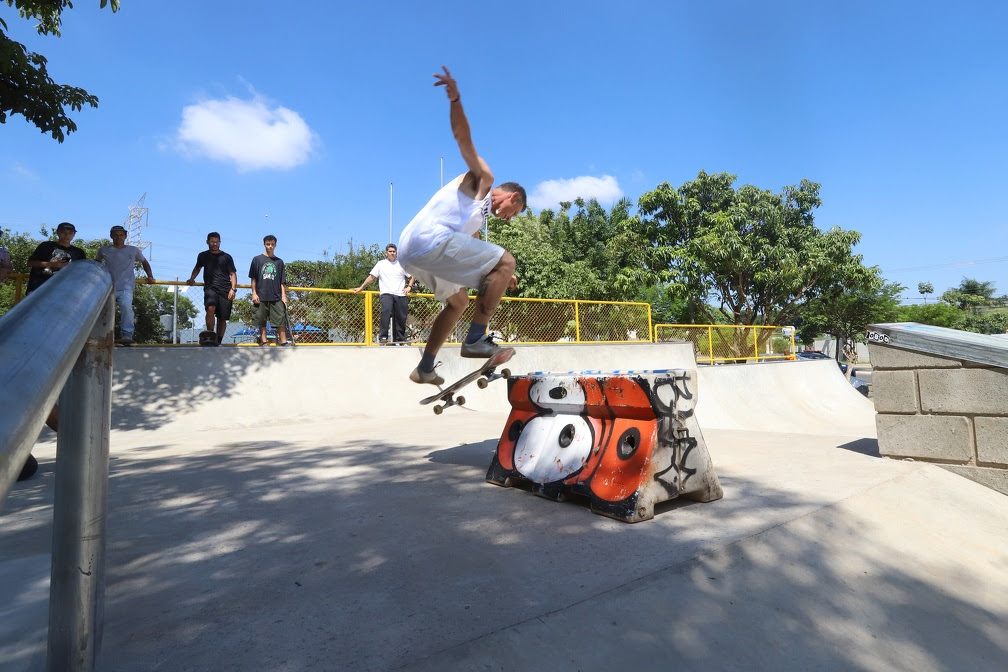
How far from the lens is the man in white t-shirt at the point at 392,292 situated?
1000 centimetres

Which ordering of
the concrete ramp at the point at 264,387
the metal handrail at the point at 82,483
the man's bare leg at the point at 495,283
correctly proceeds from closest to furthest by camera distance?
the metal handrail at the point at 82,483 → the man's bare leg at the point at 495,283 → the concrete ramp at the point at 264,387

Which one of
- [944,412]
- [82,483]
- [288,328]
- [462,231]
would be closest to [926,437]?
[944,412]

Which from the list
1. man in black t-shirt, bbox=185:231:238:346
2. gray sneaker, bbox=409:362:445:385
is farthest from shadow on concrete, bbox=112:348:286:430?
gray sneaker, bbox=409:362:445:385

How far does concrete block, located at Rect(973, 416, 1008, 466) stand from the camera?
390cm

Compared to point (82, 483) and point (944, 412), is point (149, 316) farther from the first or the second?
point (944, 412)

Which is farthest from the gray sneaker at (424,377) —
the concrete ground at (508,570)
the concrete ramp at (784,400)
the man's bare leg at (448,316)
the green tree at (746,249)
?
the green tree at (746,249)

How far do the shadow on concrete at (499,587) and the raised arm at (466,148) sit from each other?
183 centimetres

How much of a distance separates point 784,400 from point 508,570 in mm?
15982

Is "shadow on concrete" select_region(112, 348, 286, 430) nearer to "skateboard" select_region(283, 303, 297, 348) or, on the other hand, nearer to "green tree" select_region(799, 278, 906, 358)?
"skateboard" select_region(283, 303, 297, 348)

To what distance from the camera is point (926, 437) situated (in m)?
4.31

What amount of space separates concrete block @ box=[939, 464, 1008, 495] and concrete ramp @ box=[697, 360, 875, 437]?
28.3ft

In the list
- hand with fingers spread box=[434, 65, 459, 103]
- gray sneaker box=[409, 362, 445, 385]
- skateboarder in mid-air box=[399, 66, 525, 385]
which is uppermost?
hand with fingers spread box=[434, 65, 459, 103]

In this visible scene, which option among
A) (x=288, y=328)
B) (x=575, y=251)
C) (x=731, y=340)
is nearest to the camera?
(x=288, y=328)

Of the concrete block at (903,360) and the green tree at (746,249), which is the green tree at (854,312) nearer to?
the green tree at (746,249)
